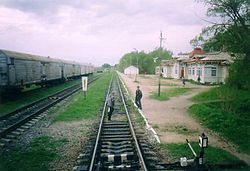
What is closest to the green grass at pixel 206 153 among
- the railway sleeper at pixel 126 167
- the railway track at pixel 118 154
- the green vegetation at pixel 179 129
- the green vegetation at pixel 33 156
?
the railway track at pixel 118 154

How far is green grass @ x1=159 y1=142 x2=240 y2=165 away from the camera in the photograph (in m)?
9.24

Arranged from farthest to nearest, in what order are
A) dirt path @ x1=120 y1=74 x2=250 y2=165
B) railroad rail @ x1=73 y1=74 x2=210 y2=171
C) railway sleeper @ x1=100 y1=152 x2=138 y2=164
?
dirt path @ x1=120 y1=74 x2=250 y2=165 < railway sleeper @ x1=100 y1=152 x2=138 y2=164 < railroad rail @ x1=73 y1=74 x2=210 y2=171

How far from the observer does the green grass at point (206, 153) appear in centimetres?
924

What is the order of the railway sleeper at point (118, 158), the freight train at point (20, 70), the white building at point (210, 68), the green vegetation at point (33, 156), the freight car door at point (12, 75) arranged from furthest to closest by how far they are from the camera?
the white building at point (210, 68), the freight car door at point (12, 75), the freight train at point (20, 70), the railway sleeper at point (118, 158), the green vegetation at point (33, 156)

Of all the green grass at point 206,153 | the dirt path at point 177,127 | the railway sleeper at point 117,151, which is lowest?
the dirt path at point 177,127

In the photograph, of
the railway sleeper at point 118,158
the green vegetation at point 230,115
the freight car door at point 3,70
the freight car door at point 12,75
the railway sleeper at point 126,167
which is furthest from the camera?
the freight car door at point 12,75

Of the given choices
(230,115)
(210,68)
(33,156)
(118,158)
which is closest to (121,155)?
(118,158)

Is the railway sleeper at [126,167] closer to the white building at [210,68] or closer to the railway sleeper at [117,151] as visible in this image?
the railway sleeper at [117,151]

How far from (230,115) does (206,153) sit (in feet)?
26.5

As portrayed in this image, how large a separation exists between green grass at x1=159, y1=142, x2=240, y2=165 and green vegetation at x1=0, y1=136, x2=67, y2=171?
3.71m

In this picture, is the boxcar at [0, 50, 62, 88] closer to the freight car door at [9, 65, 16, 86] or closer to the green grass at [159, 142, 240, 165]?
the freight car door at [9, 65, 16, 86]

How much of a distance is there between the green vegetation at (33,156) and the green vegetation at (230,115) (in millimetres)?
6475

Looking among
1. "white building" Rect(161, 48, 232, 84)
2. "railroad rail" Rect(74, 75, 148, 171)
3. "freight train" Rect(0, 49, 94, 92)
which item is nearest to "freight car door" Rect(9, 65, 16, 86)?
"freight train" Rect(0, 49, 94, 92)

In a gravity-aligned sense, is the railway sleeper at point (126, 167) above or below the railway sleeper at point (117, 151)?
below
